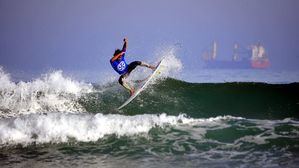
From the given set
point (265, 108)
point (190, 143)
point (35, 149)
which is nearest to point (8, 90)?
point (35, 149)

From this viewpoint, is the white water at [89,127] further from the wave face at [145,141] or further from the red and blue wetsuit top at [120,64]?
the red and blue wetsuit top at [120,64]

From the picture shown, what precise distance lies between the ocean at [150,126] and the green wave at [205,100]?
0.04 m

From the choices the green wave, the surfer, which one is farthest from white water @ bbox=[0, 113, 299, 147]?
the green wave

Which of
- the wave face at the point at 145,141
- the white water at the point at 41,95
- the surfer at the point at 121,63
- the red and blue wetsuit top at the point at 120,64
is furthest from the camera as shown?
the white water at the point at 41,95

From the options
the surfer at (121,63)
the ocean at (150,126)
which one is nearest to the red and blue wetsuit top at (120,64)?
the surfer at (121,63)

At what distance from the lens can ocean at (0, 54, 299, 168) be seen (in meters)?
7.57

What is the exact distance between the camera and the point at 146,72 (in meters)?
17.3

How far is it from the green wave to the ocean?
0.13 feet

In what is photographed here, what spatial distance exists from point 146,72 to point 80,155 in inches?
381

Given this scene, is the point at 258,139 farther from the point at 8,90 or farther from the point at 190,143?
the point at 8,90

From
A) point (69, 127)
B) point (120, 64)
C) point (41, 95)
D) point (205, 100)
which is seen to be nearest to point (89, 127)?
point (69, 127)

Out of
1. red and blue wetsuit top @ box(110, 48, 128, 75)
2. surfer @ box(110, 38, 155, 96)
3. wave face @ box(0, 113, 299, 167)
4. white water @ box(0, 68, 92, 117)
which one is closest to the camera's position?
wave face @ box(0, 113, 299, 167)

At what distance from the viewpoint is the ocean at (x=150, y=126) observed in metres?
7.57

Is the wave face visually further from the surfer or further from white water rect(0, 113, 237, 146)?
the surfer
